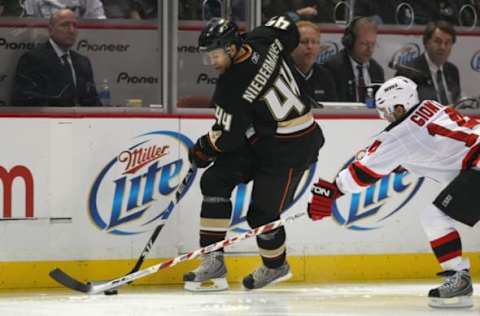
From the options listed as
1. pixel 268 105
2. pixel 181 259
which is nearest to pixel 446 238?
pixel 268 105

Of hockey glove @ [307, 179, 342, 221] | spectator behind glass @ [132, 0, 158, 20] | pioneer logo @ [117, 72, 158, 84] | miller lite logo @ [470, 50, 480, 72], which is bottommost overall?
hockey glove @ [307, 179, 342, 221]

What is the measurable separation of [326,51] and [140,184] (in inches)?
50.5

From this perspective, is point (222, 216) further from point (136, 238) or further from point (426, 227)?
point (426, 227)

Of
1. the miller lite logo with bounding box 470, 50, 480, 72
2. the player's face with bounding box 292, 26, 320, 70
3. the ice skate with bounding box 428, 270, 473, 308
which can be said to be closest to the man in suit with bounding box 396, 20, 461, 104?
the miller lite logo with bounding box 470, 50, 480, 72

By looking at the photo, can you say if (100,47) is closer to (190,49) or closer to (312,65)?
(190,49)

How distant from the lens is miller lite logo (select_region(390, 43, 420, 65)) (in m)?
7.14

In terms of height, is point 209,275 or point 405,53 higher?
point 405,53

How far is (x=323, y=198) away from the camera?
554 centimetres

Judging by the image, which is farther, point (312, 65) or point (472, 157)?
point (312, 65)

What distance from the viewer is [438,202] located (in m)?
5.53

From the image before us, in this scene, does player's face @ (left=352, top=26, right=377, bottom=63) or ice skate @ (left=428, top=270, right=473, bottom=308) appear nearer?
ice skate @ (left=428, top=270, right=473, bottom=308)

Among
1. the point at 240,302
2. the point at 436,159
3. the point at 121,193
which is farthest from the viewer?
the point at 121,193

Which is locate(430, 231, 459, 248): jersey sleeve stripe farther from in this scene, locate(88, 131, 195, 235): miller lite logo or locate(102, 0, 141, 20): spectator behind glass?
locate(102, 0, 141, 20): spectator behind glass

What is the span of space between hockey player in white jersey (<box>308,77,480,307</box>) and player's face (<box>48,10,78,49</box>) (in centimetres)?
164
